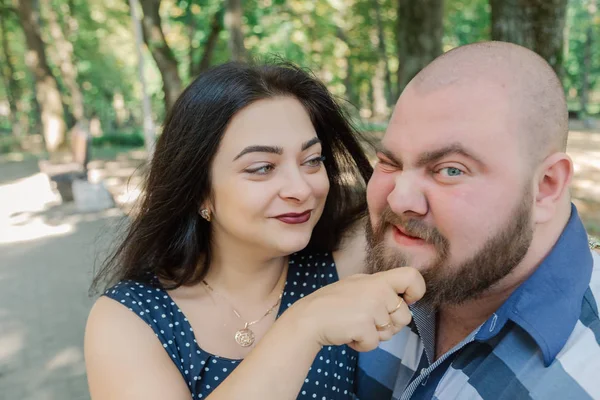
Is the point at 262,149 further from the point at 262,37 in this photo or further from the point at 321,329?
the point at 262,37

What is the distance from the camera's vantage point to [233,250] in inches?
86.5

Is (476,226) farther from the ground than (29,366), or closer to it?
farther from the ground

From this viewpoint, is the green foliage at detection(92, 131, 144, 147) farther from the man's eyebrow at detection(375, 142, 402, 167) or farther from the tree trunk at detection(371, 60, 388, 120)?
the man's eyebrow at detection(375, 142, 402, 167)

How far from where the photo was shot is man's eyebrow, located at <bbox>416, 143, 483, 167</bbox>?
1.46m

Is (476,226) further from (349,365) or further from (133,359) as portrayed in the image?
(133,359)

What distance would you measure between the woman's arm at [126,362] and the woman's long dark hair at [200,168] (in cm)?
33

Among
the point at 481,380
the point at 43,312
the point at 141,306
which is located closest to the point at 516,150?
the point at 481,380

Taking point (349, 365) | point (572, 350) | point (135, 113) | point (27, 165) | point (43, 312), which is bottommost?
point (135, 113)

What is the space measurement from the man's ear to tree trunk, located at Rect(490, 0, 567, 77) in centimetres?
274

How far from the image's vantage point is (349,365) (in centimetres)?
214

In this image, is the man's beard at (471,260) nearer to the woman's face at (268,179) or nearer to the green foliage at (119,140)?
the woman's face at (268,179)

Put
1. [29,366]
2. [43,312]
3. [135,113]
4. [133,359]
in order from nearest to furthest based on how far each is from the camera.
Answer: [133,359], [29,366], [43,312], [135,113]

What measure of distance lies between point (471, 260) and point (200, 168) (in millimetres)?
1100

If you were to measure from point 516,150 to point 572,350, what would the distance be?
1.75 feet
